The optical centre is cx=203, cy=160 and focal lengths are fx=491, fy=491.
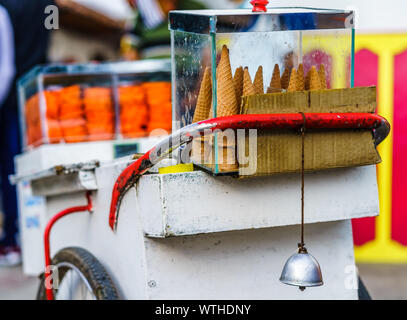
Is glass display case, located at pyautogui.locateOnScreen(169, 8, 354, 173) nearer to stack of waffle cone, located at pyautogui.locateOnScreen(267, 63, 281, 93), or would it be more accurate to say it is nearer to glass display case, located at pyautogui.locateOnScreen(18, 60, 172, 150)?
stack of waffle cone, located at pyautogui.locateOnScreen(267, 63, 281, 93)

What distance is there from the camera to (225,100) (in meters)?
1.68

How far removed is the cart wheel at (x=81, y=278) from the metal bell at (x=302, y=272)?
723 mm

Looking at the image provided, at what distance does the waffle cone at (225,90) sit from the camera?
1672mm

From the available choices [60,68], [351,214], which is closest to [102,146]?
[60,68]

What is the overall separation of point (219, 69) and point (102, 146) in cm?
209

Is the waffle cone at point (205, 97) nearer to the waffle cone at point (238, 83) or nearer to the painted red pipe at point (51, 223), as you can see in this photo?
the waffle cone at point (238, 83)

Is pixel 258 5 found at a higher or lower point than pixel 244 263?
higher

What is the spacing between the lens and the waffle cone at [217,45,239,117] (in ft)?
5.49

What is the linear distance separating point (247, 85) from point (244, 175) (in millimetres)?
351

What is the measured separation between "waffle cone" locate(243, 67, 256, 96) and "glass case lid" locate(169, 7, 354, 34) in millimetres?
152

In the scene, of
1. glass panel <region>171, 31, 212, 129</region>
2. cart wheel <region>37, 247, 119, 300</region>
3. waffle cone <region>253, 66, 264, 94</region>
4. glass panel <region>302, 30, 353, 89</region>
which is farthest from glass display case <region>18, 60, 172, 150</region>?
waffle cone <region>253, 66, 264, 94</region>

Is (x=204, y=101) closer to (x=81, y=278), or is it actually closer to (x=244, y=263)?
(x=244, y=263)

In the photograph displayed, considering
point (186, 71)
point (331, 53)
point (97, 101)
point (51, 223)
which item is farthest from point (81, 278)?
point (97, 101)
